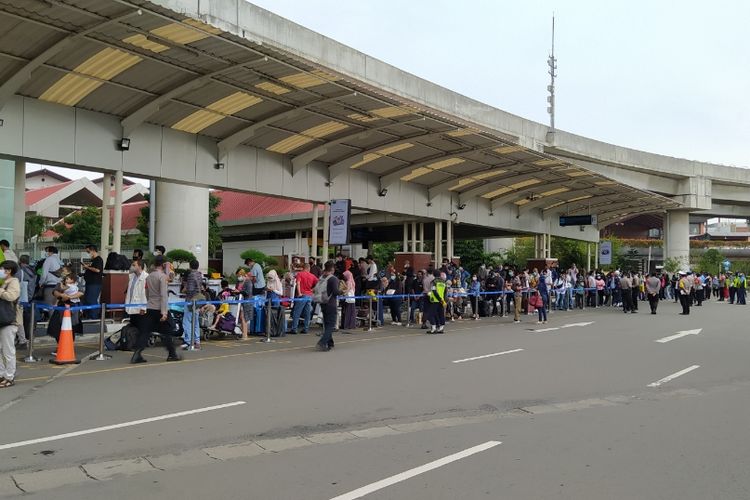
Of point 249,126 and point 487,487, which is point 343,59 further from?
point 487,487

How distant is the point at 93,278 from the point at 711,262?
67.0m

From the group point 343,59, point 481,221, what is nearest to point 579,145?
point 481,221

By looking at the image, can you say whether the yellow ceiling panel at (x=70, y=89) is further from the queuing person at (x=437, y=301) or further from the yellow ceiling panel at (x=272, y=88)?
the queuing person at (x=437, y=301)

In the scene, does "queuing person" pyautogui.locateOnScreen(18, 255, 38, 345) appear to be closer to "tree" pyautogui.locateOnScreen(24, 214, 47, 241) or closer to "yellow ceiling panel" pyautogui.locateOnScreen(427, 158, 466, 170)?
"yellow ceiling panel" pyautogui.locateOnScreen(427, 158, 466, 170)

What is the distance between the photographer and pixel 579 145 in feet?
117

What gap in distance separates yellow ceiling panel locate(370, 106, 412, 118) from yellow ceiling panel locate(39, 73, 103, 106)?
6393 millimetres

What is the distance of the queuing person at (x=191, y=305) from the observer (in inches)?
534

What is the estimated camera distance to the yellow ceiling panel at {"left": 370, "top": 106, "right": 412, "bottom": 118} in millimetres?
16078

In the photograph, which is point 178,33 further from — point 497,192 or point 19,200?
point 497,192

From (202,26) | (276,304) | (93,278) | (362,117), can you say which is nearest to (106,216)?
(93,278)

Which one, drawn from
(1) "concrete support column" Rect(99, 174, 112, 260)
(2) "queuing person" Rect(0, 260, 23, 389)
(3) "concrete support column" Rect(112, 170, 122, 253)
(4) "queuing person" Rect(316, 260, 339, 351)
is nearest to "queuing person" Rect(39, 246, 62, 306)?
(1) "concrete support column" Rect(99, 174, 112, 260)

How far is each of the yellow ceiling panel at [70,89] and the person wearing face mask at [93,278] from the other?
328cm

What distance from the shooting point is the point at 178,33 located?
37.9ft

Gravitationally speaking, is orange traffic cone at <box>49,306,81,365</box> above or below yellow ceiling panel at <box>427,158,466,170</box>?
below
